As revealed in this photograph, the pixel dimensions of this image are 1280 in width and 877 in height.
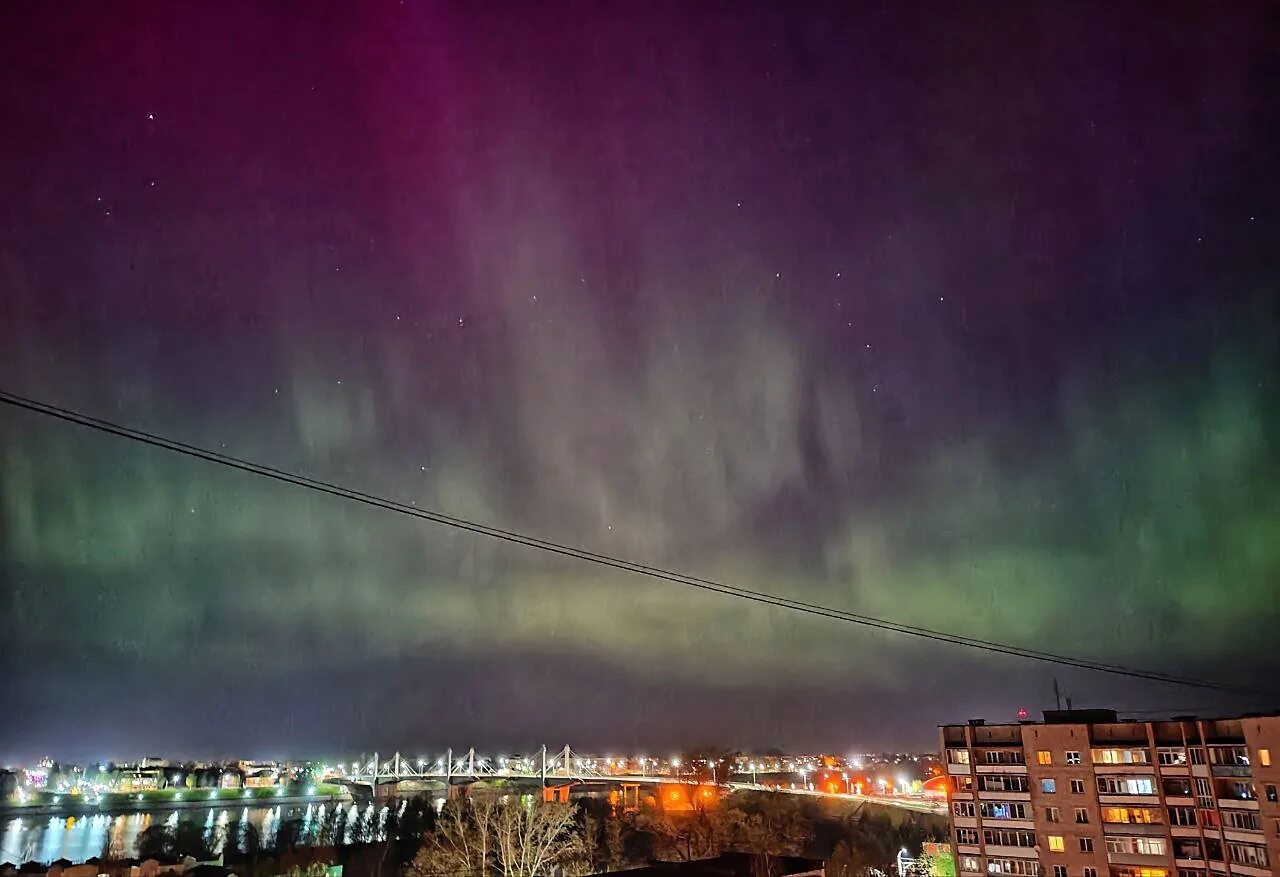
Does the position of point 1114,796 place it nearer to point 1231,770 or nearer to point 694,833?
point 1231,770

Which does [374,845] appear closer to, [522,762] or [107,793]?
[522,762]

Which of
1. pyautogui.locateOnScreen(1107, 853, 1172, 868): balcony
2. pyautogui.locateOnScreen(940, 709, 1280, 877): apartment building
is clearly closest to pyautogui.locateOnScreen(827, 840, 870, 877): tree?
pyautogui.locateOnScreen(940, 709, 1280, 877): apartment building

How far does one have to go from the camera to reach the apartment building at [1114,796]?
3847 cm

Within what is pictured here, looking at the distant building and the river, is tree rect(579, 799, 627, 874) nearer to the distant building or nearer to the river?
the river

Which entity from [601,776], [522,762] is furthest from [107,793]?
[601,776]

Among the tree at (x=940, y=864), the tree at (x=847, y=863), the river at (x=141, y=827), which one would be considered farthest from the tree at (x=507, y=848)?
the river at (x=141, y=827)

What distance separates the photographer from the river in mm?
77062

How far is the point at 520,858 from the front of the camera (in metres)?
39.9

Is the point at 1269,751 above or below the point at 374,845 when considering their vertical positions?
above

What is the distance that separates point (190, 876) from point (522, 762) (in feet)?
431

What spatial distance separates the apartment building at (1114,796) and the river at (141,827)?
5586cm

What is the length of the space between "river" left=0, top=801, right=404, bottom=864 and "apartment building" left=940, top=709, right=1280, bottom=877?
55863mm

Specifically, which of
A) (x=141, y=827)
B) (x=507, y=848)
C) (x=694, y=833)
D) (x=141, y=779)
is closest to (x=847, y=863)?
(x=694, y=833)

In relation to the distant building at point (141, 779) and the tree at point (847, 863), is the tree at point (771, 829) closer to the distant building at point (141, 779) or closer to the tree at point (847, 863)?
the tree at point (847, 863)
